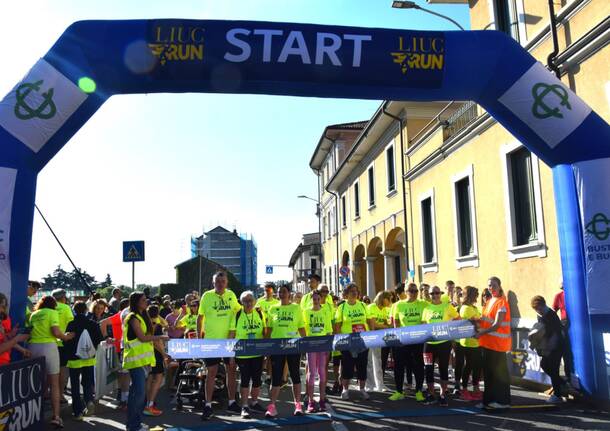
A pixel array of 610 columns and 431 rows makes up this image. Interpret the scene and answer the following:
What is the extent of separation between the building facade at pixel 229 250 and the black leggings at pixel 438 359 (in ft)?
265

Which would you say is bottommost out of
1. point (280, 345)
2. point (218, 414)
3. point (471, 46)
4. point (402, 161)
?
point (218, 414)

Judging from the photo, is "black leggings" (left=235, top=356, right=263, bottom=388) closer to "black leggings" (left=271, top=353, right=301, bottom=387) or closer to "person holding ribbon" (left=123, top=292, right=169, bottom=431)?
"black leggings" (left=271, top=353, right=301, bottom=387)

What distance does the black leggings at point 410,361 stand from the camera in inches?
331

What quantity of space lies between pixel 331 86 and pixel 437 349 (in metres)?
4.48

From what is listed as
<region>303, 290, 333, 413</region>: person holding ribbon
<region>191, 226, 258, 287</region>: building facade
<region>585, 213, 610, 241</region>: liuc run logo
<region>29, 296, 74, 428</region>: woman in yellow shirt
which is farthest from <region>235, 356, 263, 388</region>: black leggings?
<region>191, 226, 258, 287</region>: building facade

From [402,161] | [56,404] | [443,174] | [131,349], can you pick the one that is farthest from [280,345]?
[402,161]

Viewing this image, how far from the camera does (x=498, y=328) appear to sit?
290 inches

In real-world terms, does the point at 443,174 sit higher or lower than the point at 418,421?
higher

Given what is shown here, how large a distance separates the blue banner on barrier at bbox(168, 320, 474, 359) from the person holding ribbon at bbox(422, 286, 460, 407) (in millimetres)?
381

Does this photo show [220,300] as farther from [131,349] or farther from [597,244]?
[597,244]

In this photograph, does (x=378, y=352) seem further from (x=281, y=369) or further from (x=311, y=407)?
(x=281, y=369)

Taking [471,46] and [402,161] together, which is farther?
[402,161]

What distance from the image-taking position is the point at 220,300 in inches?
323

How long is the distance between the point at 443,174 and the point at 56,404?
11764mm
